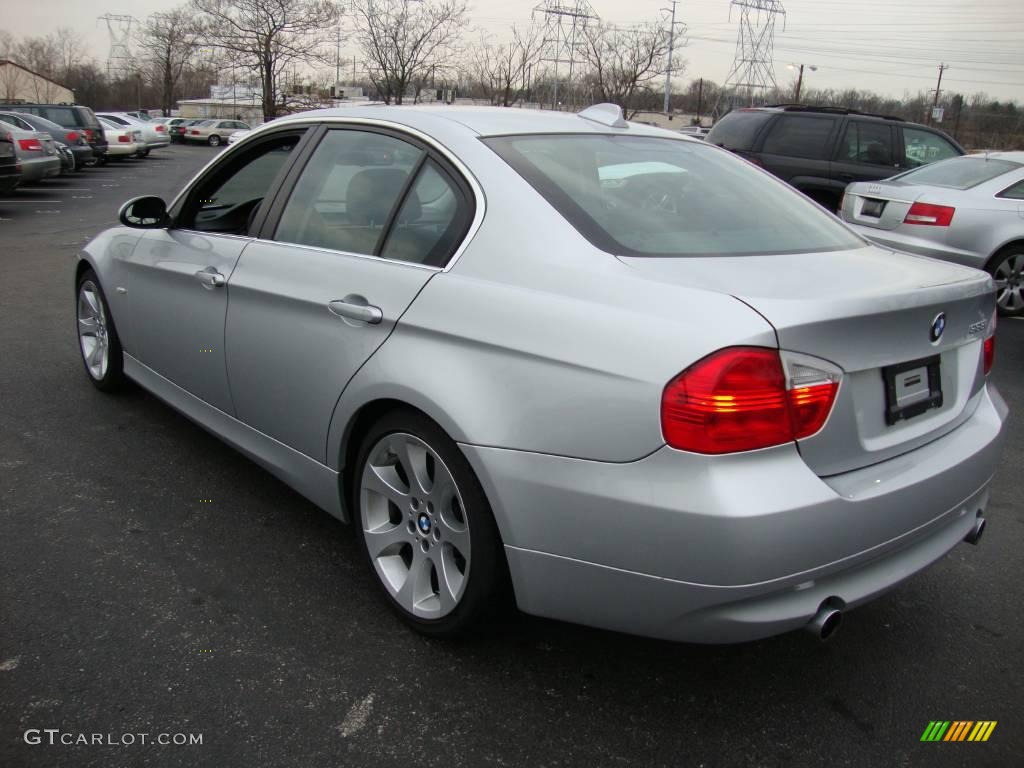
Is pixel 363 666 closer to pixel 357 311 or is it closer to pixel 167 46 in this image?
pixel 357 311

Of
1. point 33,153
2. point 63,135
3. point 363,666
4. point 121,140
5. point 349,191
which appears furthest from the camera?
point 121,140

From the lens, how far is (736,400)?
1935mm

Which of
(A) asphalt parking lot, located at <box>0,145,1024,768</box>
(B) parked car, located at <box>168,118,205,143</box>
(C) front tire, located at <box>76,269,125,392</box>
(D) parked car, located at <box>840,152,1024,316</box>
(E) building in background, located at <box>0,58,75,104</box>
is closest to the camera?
(A) asphalt parking lot, located at <box>0,145,1024,768</box>

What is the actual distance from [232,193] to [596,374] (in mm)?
2524

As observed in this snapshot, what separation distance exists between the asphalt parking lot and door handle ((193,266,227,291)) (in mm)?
904

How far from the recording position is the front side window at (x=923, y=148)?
10.5m

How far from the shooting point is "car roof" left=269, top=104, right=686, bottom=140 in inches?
111

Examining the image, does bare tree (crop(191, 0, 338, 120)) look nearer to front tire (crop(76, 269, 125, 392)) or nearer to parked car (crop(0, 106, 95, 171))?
parked car (crop(0, 106, 95, 171))

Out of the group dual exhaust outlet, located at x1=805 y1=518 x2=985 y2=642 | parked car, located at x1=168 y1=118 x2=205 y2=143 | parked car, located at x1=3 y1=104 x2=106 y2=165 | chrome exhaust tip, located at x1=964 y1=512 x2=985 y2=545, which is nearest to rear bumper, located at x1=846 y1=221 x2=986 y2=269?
chrome exhaust tip, located at x1=964 y1=512 x2=985 y2=545

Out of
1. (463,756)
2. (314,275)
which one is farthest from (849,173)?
(463,756)

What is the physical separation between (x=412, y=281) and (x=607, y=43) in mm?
41276

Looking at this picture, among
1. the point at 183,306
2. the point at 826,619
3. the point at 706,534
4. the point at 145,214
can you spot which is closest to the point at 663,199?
the point at 706,534

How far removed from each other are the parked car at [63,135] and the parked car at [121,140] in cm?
493

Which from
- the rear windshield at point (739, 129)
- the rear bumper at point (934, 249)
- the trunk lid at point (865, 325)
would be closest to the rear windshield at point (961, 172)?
the rear bumper at point (934, 249)
